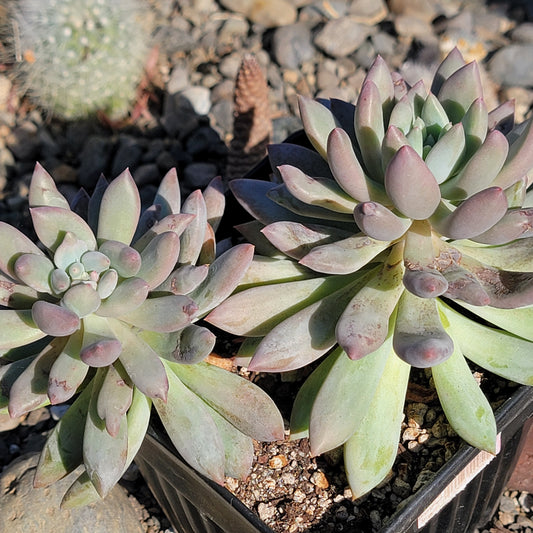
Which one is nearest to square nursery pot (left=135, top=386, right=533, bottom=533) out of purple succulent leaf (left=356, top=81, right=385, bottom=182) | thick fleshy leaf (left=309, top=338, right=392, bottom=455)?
thick fleshy leaf (left=309, top=338, right=392, bottom=455)

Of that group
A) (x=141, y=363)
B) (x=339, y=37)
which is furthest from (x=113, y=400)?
(x=339, y=37)

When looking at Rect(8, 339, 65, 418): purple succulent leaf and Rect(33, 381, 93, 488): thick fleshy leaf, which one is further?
Rect(33, 381, 93, 488): thick fleshy leaf

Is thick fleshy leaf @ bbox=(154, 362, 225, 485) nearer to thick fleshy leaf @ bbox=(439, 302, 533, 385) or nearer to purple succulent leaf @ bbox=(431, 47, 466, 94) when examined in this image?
thick fleshy leaf @ bbox=(439, 302, 533, 385)

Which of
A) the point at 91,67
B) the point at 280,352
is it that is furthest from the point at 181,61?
the point at 280,352

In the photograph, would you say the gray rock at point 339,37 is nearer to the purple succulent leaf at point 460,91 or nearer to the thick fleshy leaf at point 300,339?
the purple succulent leaf at point 460,91

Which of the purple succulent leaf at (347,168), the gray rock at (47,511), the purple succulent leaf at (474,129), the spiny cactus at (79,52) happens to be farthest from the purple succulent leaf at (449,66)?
the spiny cactus at (79,52)
